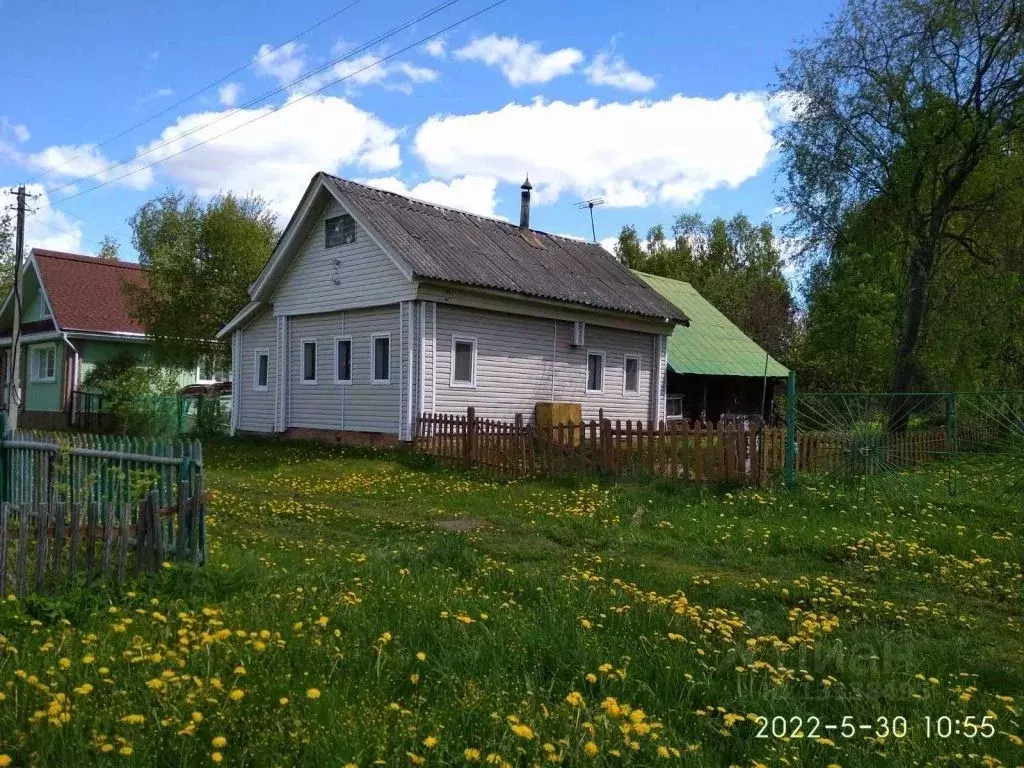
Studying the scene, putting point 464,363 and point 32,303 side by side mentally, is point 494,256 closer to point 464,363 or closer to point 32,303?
point 464,363

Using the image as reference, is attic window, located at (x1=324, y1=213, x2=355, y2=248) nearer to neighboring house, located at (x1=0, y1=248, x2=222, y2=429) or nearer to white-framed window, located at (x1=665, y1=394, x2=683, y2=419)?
neighboring house, located at (x1=0, y1=248, x2=222, y2=429)

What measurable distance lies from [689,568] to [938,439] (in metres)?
10.8

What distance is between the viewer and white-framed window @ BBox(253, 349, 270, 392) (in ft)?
74.6

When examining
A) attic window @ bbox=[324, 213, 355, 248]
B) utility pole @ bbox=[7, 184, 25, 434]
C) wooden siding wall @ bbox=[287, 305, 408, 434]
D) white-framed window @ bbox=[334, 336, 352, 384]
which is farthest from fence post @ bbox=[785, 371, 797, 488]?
utility pole @ bbox=[7, 184, 25, 434]

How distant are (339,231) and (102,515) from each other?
1534 centimetres

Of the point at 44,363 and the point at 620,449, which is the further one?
the point at 44,363

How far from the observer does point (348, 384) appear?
788 inches

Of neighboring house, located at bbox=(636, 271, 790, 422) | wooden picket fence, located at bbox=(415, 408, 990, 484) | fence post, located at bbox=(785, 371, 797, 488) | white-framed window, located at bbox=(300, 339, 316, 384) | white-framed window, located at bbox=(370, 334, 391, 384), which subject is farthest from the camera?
neighboring house, located at bbox=(636, 271, 790, 422)

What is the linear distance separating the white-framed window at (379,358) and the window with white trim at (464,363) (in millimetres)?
1619

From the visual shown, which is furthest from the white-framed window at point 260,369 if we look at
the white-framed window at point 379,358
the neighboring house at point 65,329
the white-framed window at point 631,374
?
the white-framed window at point 631,374

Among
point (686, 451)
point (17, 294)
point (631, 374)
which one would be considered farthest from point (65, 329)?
point (686, 451)

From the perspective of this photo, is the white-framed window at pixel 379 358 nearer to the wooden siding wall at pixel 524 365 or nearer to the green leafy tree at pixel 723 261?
the wooden siding wall at pixel 524 365

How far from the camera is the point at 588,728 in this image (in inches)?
143

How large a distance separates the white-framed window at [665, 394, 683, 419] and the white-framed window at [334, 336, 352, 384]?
12.0m
